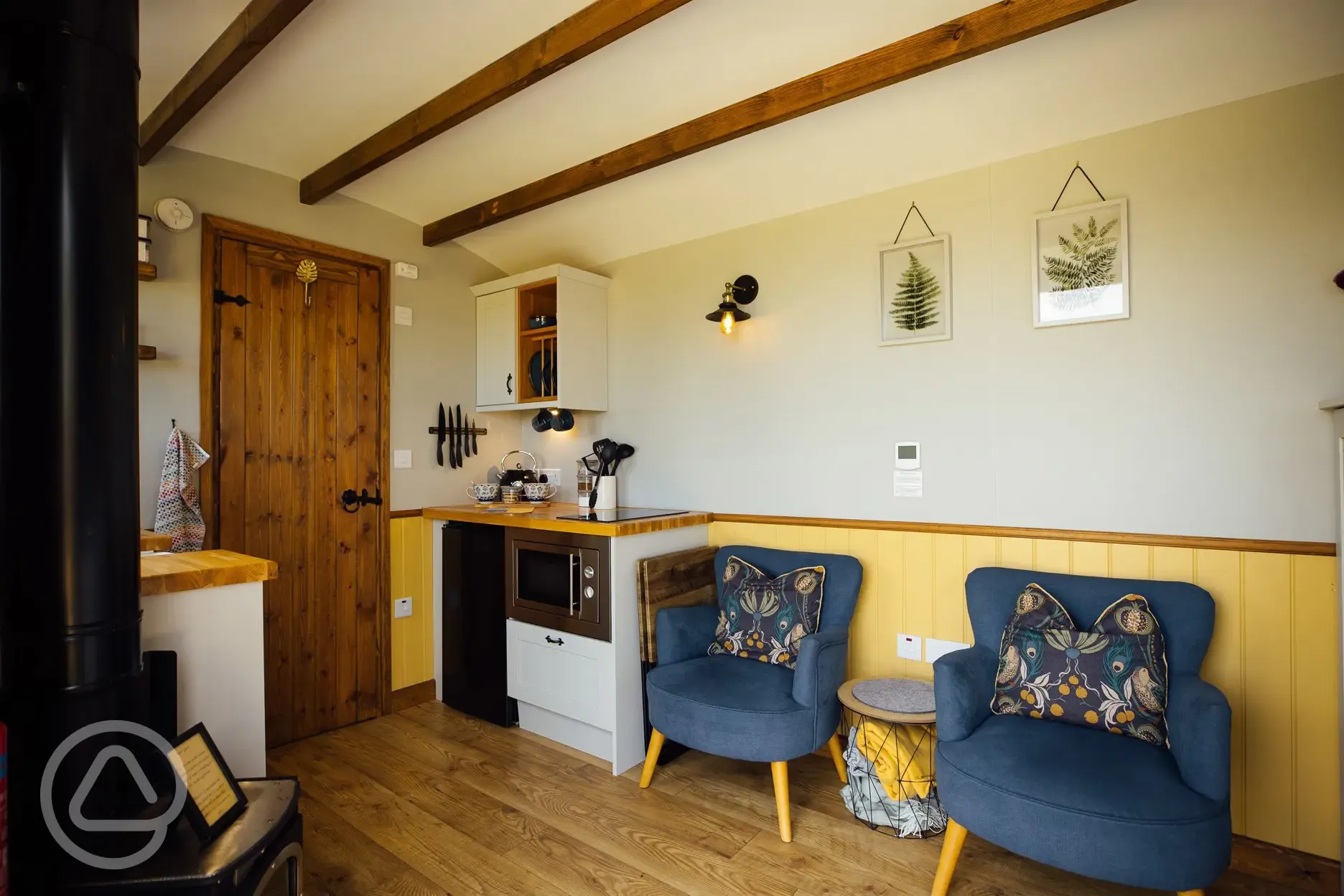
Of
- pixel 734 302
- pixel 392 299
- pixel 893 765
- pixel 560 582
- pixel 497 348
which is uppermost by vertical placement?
pixel 392 299

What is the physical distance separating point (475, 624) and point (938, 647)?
2.16m

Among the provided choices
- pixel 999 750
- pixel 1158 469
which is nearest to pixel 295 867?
pixel 999 750

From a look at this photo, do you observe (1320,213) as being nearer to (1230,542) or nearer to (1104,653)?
(1230,542)

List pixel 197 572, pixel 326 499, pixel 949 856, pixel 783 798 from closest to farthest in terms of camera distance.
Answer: pixel 197 572 < pixel 949 856 < pixel 783 798 < pixel 326 499

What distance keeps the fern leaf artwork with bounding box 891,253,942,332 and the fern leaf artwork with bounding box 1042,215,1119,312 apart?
40 centimetres

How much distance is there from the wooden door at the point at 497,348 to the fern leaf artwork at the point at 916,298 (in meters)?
2.01

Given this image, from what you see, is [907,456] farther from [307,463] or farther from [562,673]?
[307,463]

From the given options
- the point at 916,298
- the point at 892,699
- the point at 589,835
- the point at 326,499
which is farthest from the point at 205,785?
the point at 916,298

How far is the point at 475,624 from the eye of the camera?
3473 millimetres

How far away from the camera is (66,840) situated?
1.32m

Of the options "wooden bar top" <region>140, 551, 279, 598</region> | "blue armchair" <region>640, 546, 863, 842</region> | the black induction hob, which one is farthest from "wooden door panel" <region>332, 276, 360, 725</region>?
"blue armchair" <region>640, 546, 863, 842</region>

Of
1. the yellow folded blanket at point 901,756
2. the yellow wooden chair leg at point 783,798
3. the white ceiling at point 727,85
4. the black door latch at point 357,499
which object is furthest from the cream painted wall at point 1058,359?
the black door latch at point 357,499

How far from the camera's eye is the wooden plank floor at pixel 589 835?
6.86ft

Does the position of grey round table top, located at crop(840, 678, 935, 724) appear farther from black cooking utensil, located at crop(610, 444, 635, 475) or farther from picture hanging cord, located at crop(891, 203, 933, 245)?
picture hanging cord, located at crop(891, 203, 933, 245)
